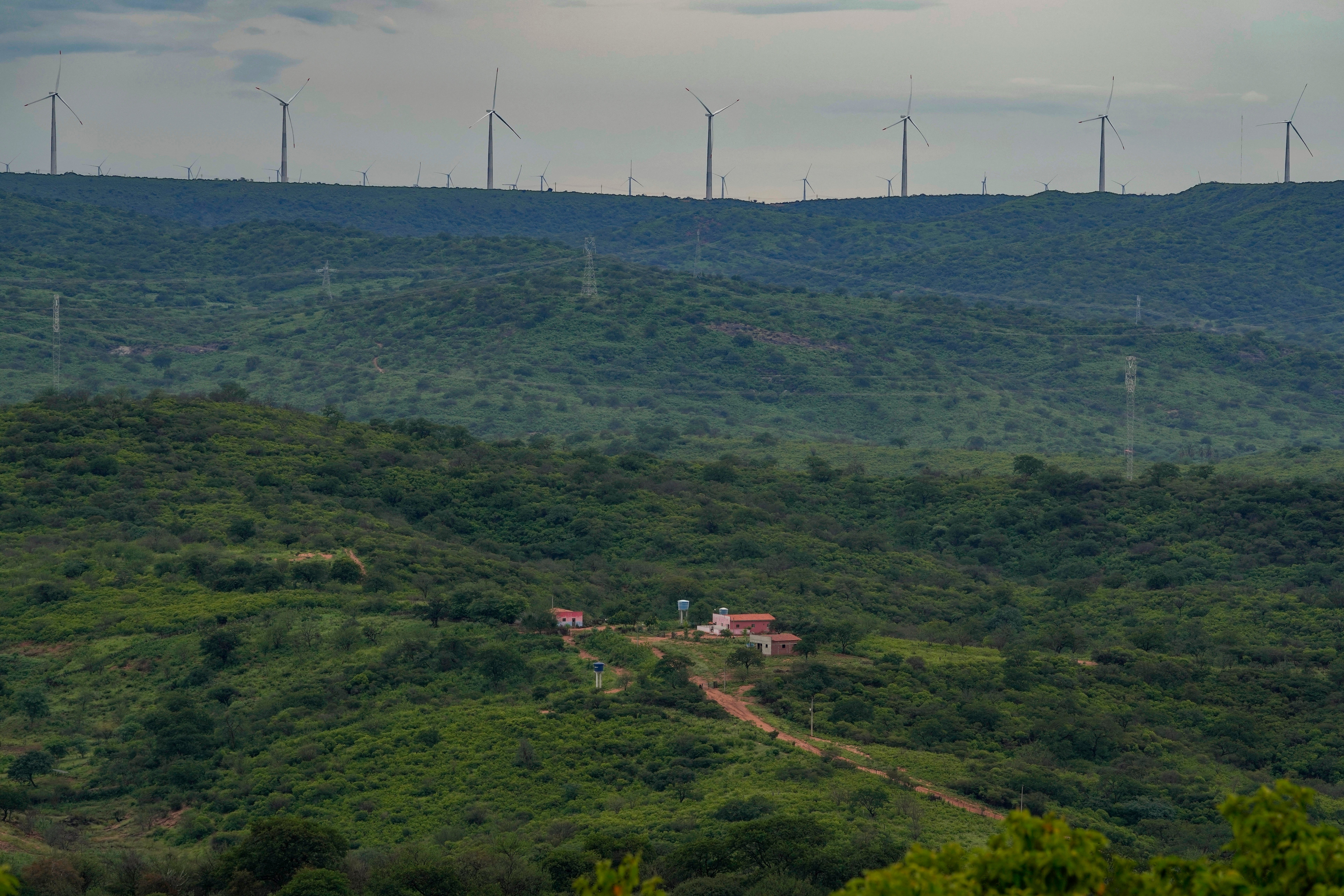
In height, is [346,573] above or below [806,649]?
above

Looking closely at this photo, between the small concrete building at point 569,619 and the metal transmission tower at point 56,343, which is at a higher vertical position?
the metal transmission tower at point 56,343

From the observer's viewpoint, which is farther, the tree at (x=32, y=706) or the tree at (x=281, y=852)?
the tree at (x=32, y=706)

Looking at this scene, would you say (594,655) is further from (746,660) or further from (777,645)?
(777,645)

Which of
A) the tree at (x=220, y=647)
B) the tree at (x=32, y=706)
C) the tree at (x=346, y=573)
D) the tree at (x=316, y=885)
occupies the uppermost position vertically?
the tree at (x=346, y=573)

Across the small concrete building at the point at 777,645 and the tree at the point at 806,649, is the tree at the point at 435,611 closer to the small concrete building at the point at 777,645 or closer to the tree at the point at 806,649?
the small concrete building at the point at 777,645

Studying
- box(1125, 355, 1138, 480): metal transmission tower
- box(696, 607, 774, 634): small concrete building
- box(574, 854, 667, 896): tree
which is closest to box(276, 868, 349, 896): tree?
box(574, 854, 667, 896): tree

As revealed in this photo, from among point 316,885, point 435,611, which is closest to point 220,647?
point 435,611

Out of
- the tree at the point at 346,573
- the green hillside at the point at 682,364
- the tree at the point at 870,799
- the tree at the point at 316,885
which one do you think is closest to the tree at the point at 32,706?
the tree at the point at 346,573

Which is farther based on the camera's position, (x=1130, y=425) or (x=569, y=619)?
(x=1130, y=425)
